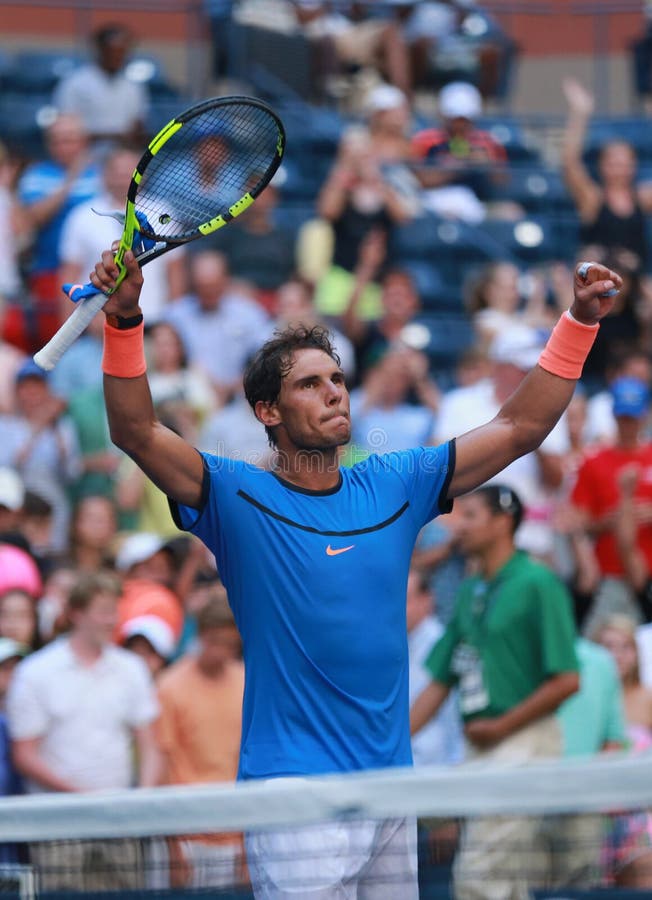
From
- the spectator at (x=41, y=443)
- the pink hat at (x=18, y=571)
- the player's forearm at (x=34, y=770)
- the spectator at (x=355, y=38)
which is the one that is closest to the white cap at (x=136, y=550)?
the pink hat at (x=18, y=571)

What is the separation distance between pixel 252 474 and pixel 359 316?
19.1 feet

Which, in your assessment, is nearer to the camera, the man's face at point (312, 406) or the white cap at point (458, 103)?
the man's face at point (312, 406)

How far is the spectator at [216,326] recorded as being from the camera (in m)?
9.87

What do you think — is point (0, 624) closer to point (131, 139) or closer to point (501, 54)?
point (131, 139)

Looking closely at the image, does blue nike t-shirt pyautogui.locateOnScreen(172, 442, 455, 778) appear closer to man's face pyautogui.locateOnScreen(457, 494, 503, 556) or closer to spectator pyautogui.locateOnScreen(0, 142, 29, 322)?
man's face pyautogui.locateOnScreen(457, 494, 503, 556)

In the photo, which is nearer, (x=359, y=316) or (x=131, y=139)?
(x=359, y=316)

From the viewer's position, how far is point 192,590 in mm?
8117

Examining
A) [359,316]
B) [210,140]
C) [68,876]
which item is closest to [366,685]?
[68,876]

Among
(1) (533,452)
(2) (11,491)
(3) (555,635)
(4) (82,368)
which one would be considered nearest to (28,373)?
(4) (82,368)

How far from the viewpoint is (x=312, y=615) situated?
4352 millimetres

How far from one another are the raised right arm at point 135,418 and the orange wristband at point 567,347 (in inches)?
38.8

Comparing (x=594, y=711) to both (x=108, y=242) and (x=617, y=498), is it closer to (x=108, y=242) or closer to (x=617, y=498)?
(x=617, y=498)

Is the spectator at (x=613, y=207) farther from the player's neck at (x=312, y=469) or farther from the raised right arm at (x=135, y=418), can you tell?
the raised right arm at (x=135, y=418)

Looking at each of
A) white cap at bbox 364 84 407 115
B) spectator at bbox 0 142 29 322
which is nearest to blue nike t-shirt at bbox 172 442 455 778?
spectator at bbox 0 142 29 322
